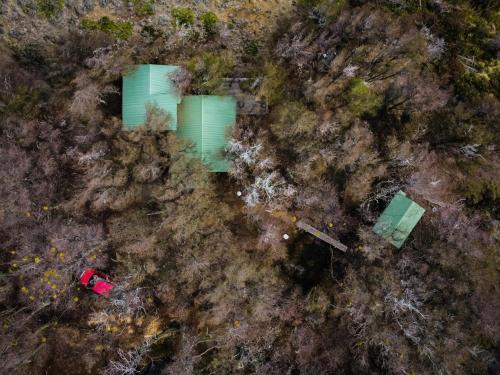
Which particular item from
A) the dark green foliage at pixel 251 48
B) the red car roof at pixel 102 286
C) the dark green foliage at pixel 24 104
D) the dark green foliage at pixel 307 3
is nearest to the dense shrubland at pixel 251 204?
the dark green foliage at pixel 24 104

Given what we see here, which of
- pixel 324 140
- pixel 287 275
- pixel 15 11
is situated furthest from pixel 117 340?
pixel 15 11

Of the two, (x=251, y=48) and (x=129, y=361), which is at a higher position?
(x=251, y=48)

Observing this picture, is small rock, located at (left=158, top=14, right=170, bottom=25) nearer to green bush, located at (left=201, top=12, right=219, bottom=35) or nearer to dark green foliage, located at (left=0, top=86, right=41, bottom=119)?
green bush, located at (left=201, top=12, right=219, bottom=35)

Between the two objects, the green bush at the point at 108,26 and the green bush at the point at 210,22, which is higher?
the green bush at the point at 210,22

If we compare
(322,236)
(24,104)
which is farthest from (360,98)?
(24,104)

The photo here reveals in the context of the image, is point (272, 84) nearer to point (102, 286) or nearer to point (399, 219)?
point (399, 219)

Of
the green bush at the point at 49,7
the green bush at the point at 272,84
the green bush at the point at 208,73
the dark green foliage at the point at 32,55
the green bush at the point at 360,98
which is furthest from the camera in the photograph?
the green bush at the point at 49,7

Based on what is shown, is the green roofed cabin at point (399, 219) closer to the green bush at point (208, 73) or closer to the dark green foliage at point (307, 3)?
the green bush at point (208, 73)
